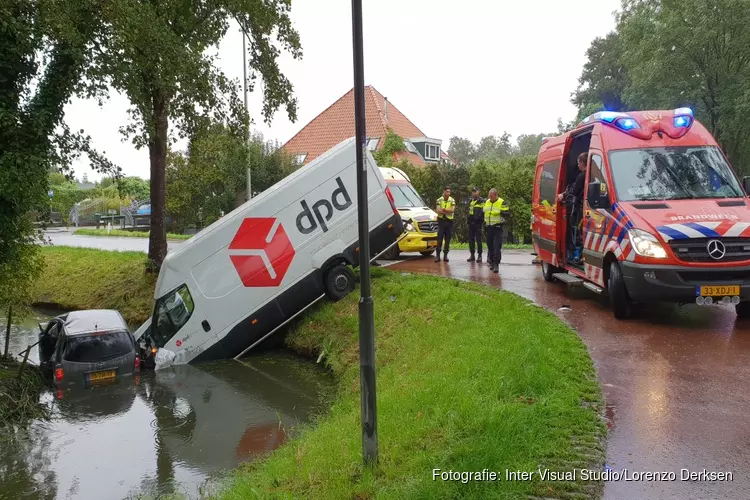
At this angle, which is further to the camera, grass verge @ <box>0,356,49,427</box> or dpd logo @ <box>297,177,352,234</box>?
dpd logo @ <box>297,177,352,234</box>

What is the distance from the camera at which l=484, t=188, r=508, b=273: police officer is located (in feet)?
44.8

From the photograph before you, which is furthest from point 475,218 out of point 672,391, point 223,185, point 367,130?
point 367,130

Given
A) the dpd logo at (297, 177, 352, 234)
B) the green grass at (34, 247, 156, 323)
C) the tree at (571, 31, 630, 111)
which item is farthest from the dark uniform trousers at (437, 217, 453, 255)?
the tree at (571, 31, 630, 111)

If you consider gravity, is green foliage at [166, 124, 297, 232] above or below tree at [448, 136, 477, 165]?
below

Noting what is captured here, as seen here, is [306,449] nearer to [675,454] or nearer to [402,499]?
[402,499]

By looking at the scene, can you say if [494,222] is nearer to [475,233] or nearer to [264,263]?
[475,233]

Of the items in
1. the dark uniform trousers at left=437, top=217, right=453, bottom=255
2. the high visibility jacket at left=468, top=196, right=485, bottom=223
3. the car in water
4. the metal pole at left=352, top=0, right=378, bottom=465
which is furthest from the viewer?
the dark uniform trousers at left=437, top=217, right=453, bottom=255

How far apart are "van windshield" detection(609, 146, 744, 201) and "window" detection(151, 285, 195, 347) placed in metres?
8.15

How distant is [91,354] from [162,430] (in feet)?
10.1

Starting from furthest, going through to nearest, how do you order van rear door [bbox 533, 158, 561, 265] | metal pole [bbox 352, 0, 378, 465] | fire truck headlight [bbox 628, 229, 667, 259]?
van rear door [bbox 533, 158, 561, 265] < fire truck headlight [bbox 628, 229, 667, 259] < metal pole [bbox 352, 0, 378, 465]

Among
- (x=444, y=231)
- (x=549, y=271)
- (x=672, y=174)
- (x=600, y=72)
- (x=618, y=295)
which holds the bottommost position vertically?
(x=549, y=271)

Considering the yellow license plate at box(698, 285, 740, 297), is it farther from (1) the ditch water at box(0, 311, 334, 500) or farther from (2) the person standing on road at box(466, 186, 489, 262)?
(2) the person standing on road at box(466, 186, 489, 262)

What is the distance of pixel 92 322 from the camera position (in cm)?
1199

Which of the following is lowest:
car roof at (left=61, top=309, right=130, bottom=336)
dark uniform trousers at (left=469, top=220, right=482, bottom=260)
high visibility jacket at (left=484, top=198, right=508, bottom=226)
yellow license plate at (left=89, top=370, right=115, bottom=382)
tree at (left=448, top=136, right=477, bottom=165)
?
yellow license plate at (left=89, top=370, right=115, bottom=382)
